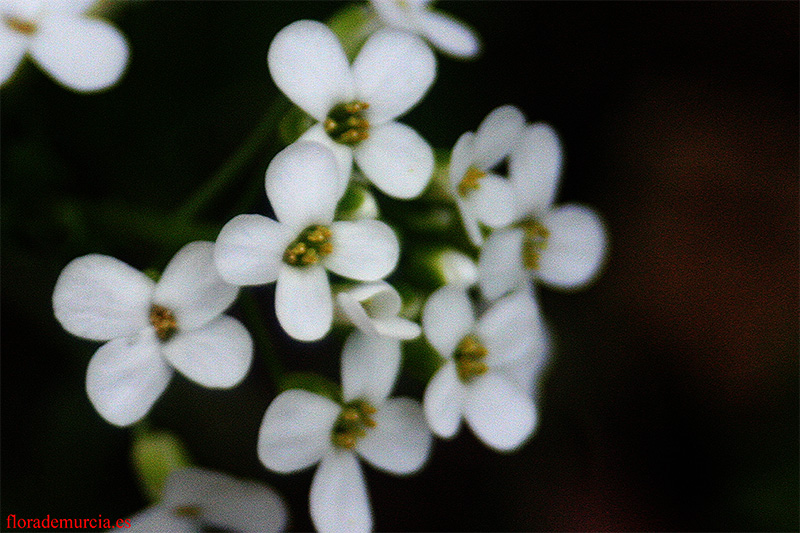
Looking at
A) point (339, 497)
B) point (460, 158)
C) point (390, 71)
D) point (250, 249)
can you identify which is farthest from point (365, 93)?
point (339, 497)

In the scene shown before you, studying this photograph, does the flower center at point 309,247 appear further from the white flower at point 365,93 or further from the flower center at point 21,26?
the flower center at point 21,26

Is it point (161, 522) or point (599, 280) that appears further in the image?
point (599, 280)

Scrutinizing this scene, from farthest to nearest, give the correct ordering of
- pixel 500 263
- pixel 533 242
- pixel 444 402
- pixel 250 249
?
1. pixel 533 242
2. pixel 500 263
3. pixel 444 402
4. pixel 250 249

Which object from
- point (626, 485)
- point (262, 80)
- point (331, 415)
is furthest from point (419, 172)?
point (626, 485)

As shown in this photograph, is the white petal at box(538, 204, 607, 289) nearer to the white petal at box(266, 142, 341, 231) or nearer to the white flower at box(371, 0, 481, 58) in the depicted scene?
the white flower at box(371, 0, 481, 58)

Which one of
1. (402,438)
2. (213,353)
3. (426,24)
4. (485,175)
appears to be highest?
(426,24)

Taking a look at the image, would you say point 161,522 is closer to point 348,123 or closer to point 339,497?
point 339,497

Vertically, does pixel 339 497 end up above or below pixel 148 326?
below

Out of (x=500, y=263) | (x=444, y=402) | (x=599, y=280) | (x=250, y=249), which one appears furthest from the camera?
(x=599, y=280)
